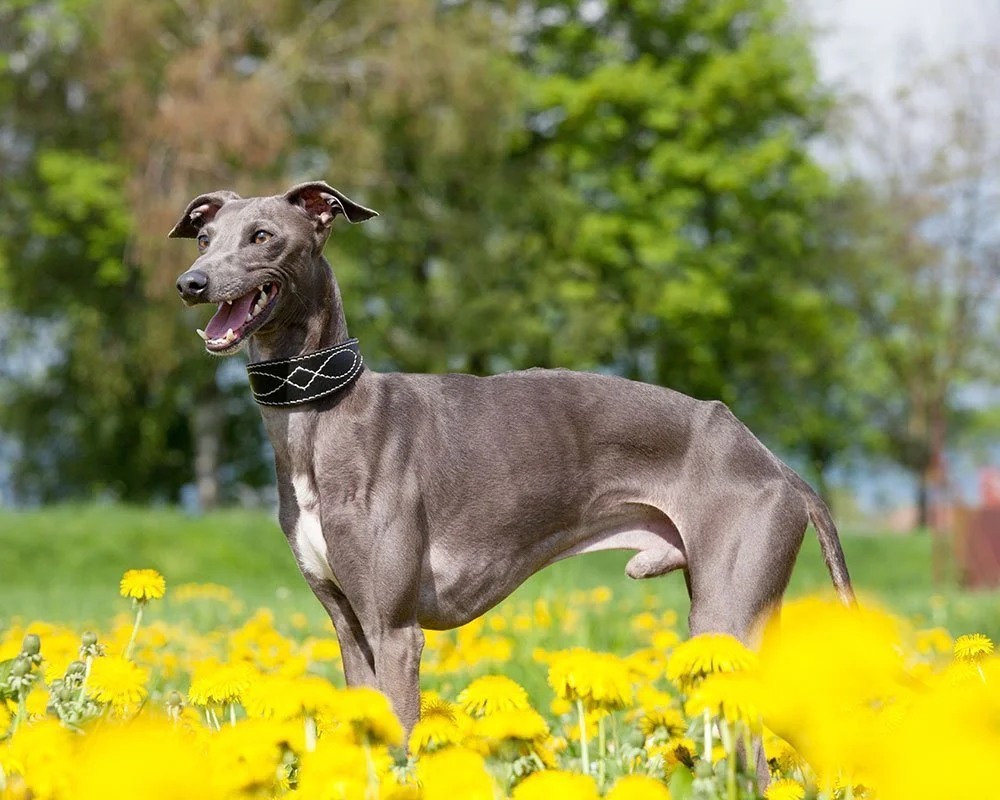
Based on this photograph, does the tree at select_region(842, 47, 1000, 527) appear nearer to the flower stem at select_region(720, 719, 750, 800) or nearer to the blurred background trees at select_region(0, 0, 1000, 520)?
the blurred background trees at select_region(0, 0, 1000, 520)

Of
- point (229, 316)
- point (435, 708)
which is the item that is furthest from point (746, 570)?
point (229, 316)

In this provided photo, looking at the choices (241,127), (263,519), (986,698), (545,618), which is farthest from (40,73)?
(986,698)

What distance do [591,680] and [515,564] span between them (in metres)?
1.24

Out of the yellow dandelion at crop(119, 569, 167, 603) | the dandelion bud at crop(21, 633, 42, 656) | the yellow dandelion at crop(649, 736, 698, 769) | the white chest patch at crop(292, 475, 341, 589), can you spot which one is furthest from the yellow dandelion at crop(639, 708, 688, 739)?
the dandelion bud at crop(21, 633, 42, 656)

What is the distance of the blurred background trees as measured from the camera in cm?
2031

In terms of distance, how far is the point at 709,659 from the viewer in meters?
2.12

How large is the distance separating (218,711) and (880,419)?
33263 mm

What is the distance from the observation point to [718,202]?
25.4 m

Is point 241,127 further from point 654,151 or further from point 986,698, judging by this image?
point 986,698

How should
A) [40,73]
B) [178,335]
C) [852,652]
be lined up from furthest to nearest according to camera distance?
[40,73], [178,335], [852,652]

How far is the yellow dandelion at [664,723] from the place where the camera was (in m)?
3.16

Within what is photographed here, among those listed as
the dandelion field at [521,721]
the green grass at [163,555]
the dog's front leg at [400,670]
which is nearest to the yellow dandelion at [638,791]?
the dandelion field at [521,721]

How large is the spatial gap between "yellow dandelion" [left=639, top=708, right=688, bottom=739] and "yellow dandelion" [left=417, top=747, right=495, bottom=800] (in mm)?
1507

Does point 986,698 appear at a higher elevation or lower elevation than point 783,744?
higher
